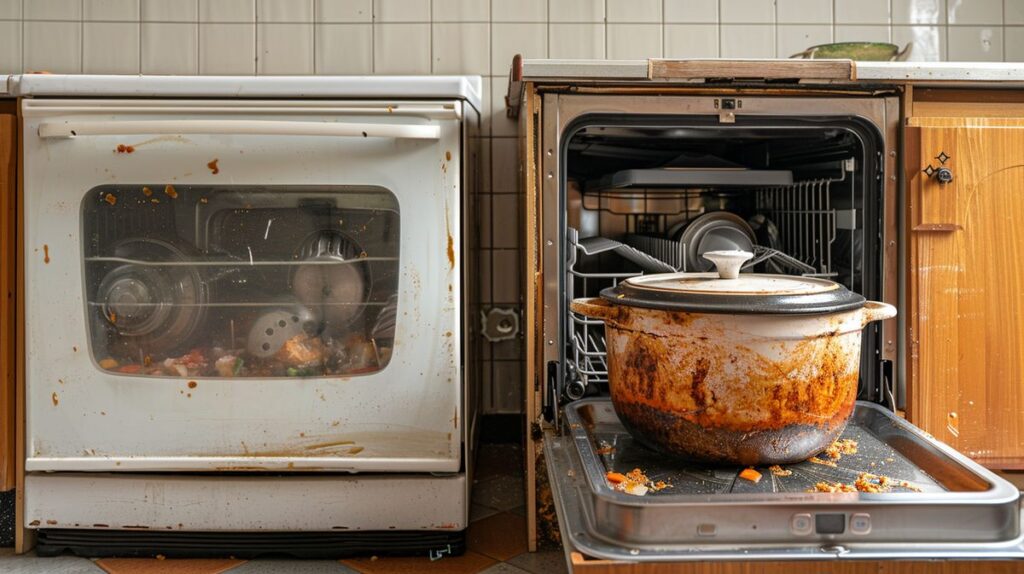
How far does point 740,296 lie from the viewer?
3.30 feet

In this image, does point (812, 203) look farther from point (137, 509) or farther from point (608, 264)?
point (137, 509)

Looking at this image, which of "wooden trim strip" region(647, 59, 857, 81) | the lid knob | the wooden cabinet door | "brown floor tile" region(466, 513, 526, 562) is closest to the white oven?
"brown floor tile" region(466, 513, 526, 562)

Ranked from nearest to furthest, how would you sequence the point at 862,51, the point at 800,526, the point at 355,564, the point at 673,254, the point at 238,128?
the point at 800,526 < the point at 238,128 < the point at 355,564 < the point at 673,254 < the point at 862,51

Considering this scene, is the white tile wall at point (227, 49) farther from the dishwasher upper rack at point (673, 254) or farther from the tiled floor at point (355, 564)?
the tiled floor at point (355, 564)

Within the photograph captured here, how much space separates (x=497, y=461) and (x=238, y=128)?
1034mm

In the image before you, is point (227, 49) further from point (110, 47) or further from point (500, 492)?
point (500, 492)

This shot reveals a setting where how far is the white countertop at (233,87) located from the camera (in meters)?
1.31

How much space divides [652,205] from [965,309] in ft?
2.30

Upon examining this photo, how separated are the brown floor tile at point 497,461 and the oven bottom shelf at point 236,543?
1.36 ft

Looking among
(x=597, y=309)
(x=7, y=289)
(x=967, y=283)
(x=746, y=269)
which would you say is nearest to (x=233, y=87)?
(x=7, y=289)

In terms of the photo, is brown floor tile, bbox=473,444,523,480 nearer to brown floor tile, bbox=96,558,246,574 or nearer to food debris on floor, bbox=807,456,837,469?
brown floor tile, bbox=96,558,246,574

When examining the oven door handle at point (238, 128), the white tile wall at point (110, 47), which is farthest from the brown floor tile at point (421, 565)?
the white tile wall at point (110, 47)

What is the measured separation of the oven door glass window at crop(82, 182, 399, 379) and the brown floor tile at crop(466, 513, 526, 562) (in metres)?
0.42

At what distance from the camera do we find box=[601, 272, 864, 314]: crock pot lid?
1.00 metres
